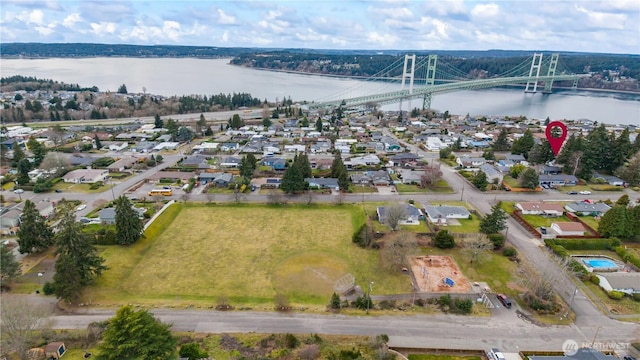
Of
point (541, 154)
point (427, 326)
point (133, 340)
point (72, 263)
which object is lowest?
point (427, 326)

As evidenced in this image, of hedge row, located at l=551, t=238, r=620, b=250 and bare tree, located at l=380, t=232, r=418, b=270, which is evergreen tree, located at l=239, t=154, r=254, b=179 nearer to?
bare tree, located at l=380, t=232, r=418, b=270

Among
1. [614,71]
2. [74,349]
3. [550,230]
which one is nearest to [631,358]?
[550,230]

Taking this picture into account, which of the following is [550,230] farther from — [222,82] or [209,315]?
[222,82]

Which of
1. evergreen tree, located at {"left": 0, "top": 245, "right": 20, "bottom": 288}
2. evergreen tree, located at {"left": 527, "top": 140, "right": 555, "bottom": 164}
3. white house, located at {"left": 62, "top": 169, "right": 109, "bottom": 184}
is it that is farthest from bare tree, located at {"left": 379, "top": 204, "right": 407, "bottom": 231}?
white house, located at {"left": 62, "top": 169, "right": 109, "bottom": 184}

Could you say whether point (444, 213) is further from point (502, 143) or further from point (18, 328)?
point (18, 328)

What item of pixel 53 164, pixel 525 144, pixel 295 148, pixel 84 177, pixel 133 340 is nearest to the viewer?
pixel 133 340

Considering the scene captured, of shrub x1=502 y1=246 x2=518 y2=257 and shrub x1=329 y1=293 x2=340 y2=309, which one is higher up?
shrub x1=502 y1=246 x2=518 y2=257

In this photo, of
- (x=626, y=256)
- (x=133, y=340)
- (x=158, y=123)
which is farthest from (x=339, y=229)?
(x=158, y=123)
